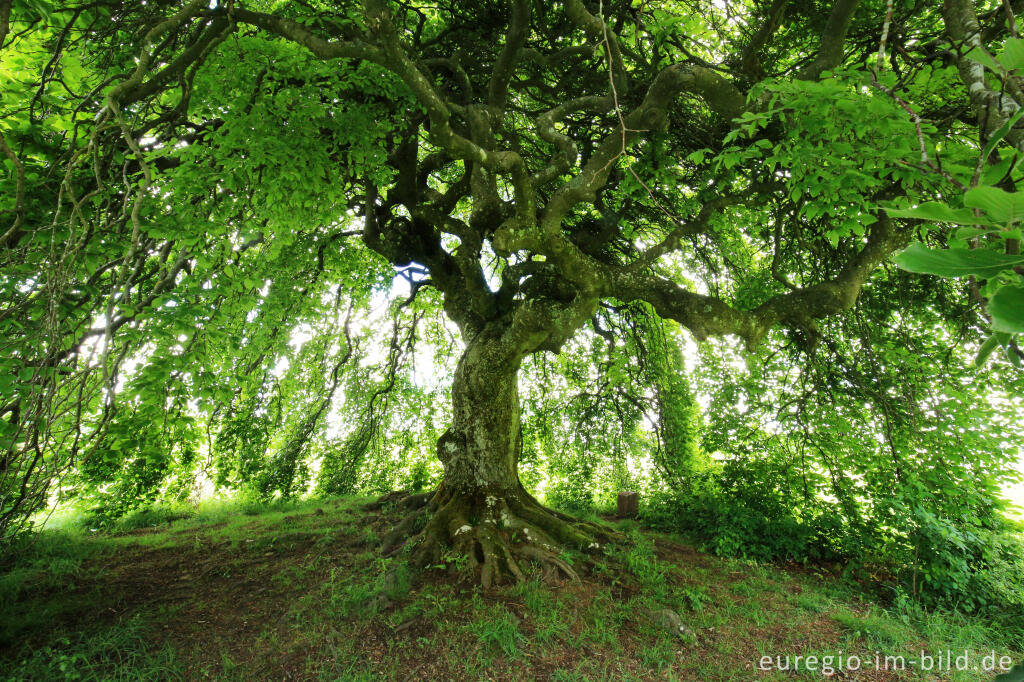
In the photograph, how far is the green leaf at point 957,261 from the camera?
0.45m

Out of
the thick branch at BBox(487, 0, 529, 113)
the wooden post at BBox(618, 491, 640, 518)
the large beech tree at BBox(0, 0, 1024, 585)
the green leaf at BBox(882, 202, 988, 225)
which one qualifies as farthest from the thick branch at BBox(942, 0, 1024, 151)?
the wooden post at BBox(618, 491, 640, 518)

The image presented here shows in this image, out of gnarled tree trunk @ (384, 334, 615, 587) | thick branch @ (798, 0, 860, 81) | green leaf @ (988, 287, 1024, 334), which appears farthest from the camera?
gnarled tree trunk @ (384, 334, 615, 587)

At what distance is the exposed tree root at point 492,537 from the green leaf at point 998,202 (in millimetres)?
4825

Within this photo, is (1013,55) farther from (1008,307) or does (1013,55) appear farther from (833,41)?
(833,41)

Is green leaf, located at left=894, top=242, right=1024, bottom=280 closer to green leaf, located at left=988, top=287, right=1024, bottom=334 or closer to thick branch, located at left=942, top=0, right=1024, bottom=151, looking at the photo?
green leaf, located at left=988, top=287, right=1024, bottom=334

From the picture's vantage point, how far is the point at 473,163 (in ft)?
16.1

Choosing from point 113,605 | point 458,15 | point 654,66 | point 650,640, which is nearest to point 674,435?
point 650,640

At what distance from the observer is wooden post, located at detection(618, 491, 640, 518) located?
886 cm

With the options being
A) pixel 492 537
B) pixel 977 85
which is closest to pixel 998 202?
pixel 977 85

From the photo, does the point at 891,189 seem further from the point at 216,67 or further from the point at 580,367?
the point at 216,67

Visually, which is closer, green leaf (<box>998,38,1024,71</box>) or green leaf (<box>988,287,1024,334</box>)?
green leaf (<box>988,287,1024,334</box>)

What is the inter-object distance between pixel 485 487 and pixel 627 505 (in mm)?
4223

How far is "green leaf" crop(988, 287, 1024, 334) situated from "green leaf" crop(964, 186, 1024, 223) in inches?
3.6

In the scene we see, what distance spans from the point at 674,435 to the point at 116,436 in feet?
22.9
